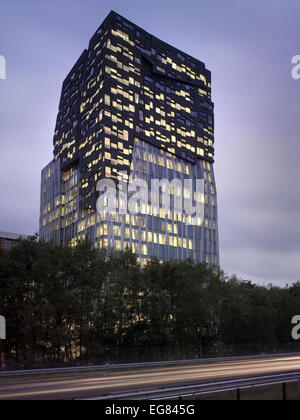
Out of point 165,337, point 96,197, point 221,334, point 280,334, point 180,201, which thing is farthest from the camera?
point 180,201

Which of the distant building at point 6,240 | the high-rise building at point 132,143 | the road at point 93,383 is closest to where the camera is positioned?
the road at point 93,383

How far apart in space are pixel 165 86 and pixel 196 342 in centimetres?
8940

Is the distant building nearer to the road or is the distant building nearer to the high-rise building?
the high-rise building

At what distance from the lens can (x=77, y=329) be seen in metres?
49.7

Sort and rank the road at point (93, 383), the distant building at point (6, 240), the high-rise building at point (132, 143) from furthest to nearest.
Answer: the high-rise building at point (132, 143) → the distant building at point (6, 240) → the road at point (93, 383)

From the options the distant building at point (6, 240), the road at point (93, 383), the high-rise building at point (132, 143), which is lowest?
the road at point (93, 383)

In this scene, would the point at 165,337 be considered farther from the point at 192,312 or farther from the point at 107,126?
the point at 107,126

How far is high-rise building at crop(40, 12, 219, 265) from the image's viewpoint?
367 feet

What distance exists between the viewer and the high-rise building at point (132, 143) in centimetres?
11175

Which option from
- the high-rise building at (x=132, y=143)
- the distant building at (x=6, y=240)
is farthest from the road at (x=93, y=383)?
the high-rise building at (x=132, y=143)

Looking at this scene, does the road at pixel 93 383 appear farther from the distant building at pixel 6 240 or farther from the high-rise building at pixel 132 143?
the high-rise building at pixel 132 143

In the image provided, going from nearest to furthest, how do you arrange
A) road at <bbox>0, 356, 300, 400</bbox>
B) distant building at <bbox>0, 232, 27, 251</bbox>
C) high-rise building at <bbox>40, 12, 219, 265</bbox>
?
road at <bbox>0, 356, 300, 400</bbox>
distant building at <bbox>0, 232, 27, 251</bbox>
high-rise building at <bbox>40, 12, 219, 265</bbox>

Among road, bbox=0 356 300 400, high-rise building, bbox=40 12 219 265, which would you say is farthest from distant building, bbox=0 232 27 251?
road, bbox=0 356 300 400
